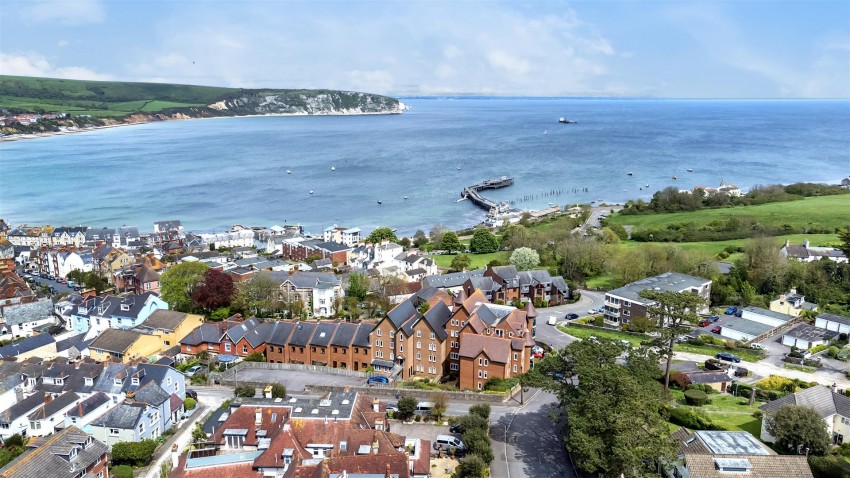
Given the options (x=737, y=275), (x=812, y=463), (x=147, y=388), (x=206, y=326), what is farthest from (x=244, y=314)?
(x=737, y=275)

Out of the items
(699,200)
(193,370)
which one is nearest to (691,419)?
(193,370)

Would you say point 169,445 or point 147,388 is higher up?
point 147,388

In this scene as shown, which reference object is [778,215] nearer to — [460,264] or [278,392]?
[460,264]

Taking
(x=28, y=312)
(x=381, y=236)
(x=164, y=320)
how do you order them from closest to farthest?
(x=164, y=320)
(x=28, y=312)
(x=381, y=236)

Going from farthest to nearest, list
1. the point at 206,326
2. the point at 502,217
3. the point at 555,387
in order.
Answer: the point at 502,217, the point at 206,326, the point at 555,387

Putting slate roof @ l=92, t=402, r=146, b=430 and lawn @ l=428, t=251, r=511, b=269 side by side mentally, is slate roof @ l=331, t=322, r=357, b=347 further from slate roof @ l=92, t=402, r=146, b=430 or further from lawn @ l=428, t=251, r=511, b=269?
lawn @ l=428, t=251, r=511, b=269

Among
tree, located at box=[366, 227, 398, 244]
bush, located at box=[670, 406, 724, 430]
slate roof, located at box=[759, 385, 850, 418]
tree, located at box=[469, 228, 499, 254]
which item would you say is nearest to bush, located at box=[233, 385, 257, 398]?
bush, located at box=[670, 406, 724, 430]

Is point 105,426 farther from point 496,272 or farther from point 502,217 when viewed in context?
point 502,217
